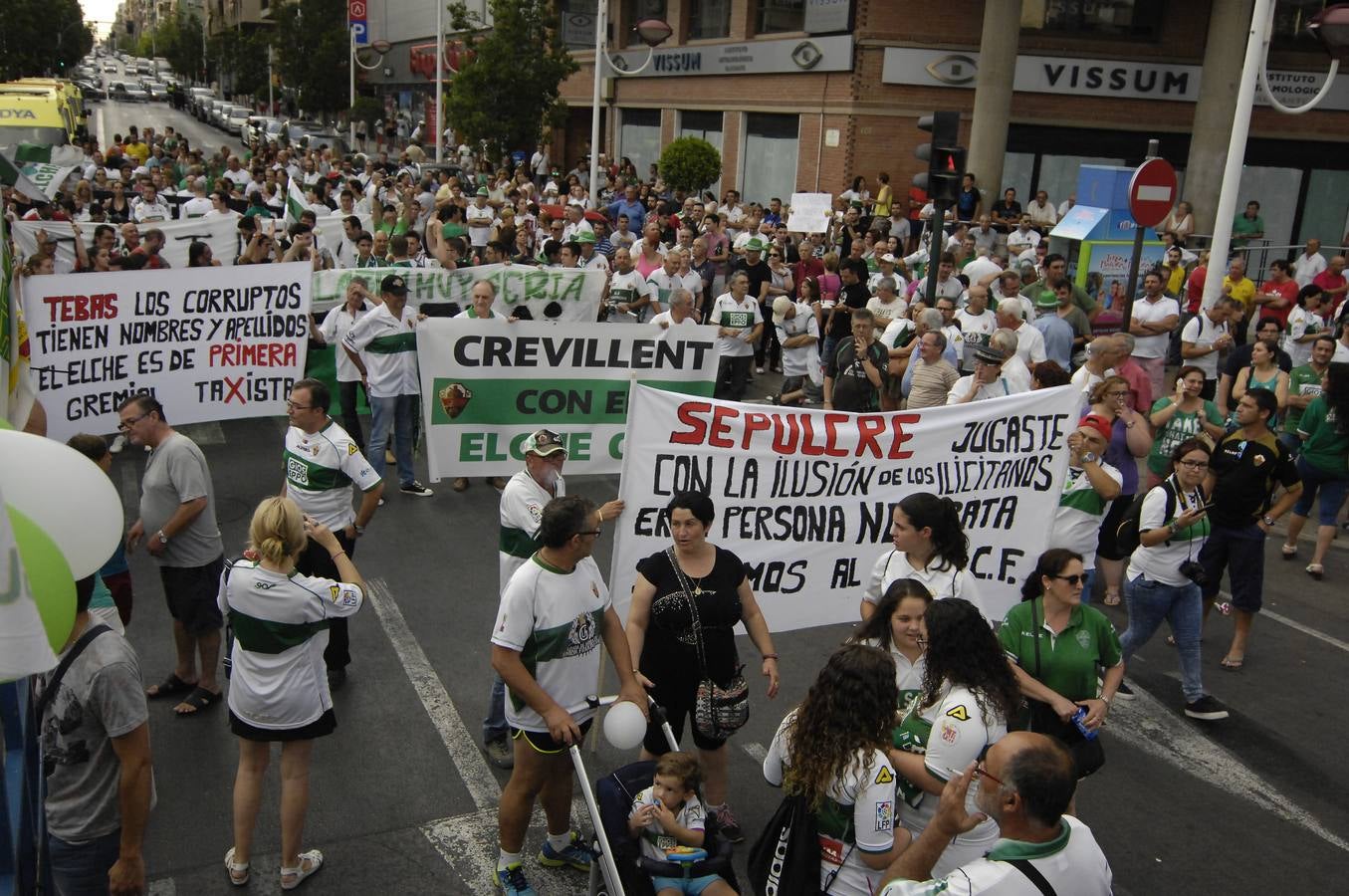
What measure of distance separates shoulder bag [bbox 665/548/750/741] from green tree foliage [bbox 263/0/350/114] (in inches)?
2150

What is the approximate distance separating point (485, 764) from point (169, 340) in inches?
220

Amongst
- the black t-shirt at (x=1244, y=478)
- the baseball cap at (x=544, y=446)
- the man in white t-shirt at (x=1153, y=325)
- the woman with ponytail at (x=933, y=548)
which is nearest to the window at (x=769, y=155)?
the man in white t-shirt at (x=1153, y=325)

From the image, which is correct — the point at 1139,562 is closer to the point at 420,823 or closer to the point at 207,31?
the point at 420,823

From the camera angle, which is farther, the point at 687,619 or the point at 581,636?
the point at 687,619

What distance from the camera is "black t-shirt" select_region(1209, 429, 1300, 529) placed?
7258 millimetres

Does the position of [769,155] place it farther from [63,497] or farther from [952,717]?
[63,497]

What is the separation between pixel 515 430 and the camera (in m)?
8.41

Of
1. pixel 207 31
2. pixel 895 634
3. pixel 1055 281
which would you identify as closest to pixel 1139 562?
pixel 895 634

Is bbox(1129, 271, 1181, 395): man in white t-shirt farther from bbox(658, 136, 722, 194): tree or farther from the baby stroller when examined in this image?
bbox(658, 136, 722, 194): tree

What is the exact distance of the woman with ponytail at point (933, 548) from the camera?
5.05 meters

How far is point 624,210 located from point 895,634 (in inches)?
701

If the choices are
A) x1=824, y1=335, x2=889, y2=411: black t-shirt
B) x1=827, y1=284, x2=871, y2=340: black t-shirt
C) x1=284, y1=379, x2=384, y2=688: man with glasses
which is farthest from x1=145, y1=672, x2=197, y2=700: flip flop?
x1=827, y1=284, x2=871, y2=340: black t-shirt

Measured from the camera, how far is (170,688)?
6.41 m

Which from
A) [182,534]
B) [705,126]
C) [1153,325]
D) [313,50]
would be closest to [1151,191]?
[1153,325]
